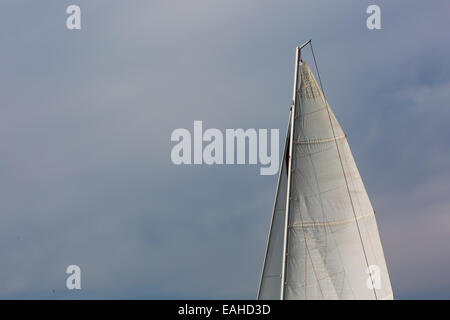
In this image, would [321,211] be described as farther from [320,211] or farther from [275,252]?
[275,252]

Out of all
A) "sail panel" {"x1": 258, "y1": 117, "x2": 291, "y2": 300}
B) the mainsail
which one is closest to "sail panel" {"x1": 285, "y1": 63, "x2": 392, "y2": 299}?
the mainsail

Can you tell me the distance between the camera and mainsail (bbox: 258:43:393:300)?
80.2 metres

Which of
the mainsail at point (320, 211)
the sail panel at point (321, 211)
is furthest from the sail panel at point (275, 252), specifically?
the sail panel at point (321, 211)

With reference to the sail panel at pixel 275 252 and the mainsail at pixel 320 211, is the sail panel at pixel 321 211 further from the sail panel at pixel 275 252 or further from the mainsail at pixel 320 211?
the sail panel at pixel 275 252

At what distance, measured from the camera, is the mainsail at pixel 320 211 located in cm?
8025

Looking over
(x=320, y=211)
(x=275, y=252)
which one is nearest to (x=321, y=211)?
(x=320, y=211)

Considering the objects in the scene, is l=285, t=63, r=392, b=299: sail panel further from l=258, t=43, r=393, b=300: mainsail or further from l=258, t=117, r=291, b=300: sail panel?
l=258, t=117, r=291, b=300: sail panel

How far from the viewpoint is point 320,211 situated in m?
80.4

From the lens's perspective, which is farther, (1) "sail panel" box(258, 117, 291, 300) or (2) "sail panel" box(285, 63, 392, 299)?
(1) "sail panel" box(258, 117, 291, 300)

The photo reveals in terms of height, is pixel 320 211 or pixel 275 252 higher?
pixel 320 211

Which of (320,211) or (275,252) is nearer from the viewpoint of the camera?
(320,211)

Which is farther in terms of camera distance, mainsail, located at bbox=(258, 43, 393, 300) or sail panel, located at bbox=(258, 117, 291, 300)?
sail panel, located at bbox=(258, 117, 291, 300)

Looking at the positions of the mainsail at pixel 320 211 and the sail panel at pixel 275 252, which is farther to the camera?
the sail panel at pixel 275 252
